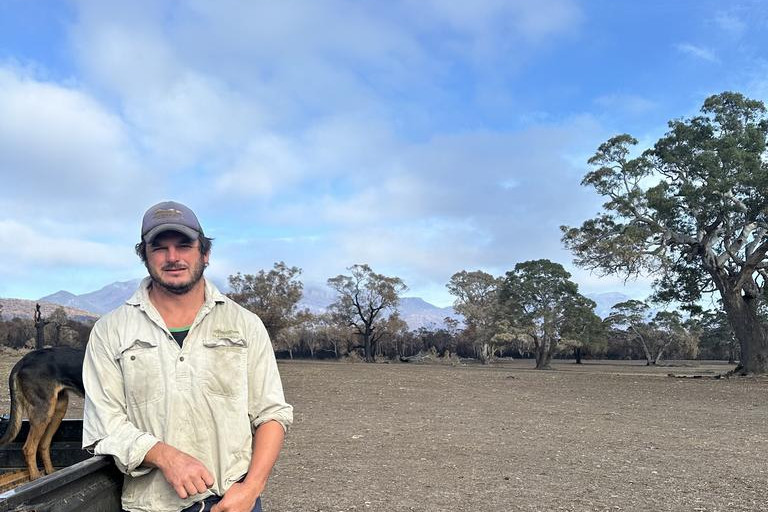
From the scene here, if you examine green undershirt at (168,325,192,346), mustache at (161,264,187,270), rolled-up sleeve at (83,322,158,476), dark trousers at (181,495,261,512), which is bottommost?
dark trousers at (181,495,261,512)

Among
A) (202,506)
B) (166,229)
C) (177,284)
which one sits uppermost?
(166,229)

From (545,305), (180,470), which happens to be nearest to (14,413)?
(180,470)

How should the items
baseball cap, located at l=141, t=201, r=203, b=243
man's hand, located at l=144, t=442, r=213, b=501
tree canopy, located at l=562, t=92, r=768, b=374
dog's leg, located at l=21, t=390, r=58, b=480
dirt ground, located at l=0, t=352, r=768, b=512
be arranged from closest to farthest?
man's hand, located at l=144, t=442, r=213, b=501 → baseball cap, located at l=141, t=201, r=203, b=243 → dog's leg, located at l=21, t=390, r=58, b=480 → dirt ground, located at l=0, t=352, r=768, b=512 → tree canopy, located at l=562, t=92, r=768, b=374

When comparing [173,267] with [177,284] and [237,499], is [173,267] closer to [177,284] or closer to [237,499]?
[177,284]

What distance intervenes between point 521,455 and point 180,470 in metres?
5.78

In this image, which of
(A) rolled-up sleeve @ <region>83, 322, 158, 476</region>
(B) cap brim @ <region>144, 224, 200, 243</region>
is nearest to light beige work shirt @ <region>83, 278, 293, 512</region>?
(A) rolled-up sleeve @ <region>83, 322, 158, 476</region>

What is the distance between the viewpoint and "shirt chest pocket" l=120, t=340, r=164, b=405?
201cm

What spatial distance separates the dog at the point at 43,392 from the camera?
3.32 metres

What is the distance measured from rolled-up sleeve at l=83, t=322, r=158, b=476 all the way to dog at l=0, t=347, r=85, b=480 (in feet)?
5.17

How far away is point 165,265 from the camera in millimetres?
2141

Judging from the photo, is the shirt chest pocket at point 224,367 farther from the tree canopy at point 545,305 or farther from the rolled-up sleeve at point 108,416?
the tree canopy at point 545,305

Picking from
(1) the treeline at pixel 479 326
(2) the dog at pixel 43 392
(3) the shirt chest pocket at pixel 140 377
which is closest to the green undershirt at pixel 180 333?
(3) the shirt chest pocket at pixel 140 377

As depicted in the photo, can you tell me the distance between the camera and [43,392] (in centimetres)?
338

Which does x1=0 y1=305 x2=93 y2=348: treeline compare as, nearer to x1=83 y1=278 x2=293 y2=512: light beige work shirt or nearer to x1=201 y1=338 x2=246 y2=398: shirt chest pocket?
x1=83 y1=278 x2=293 y2=512: light beige work shirt
